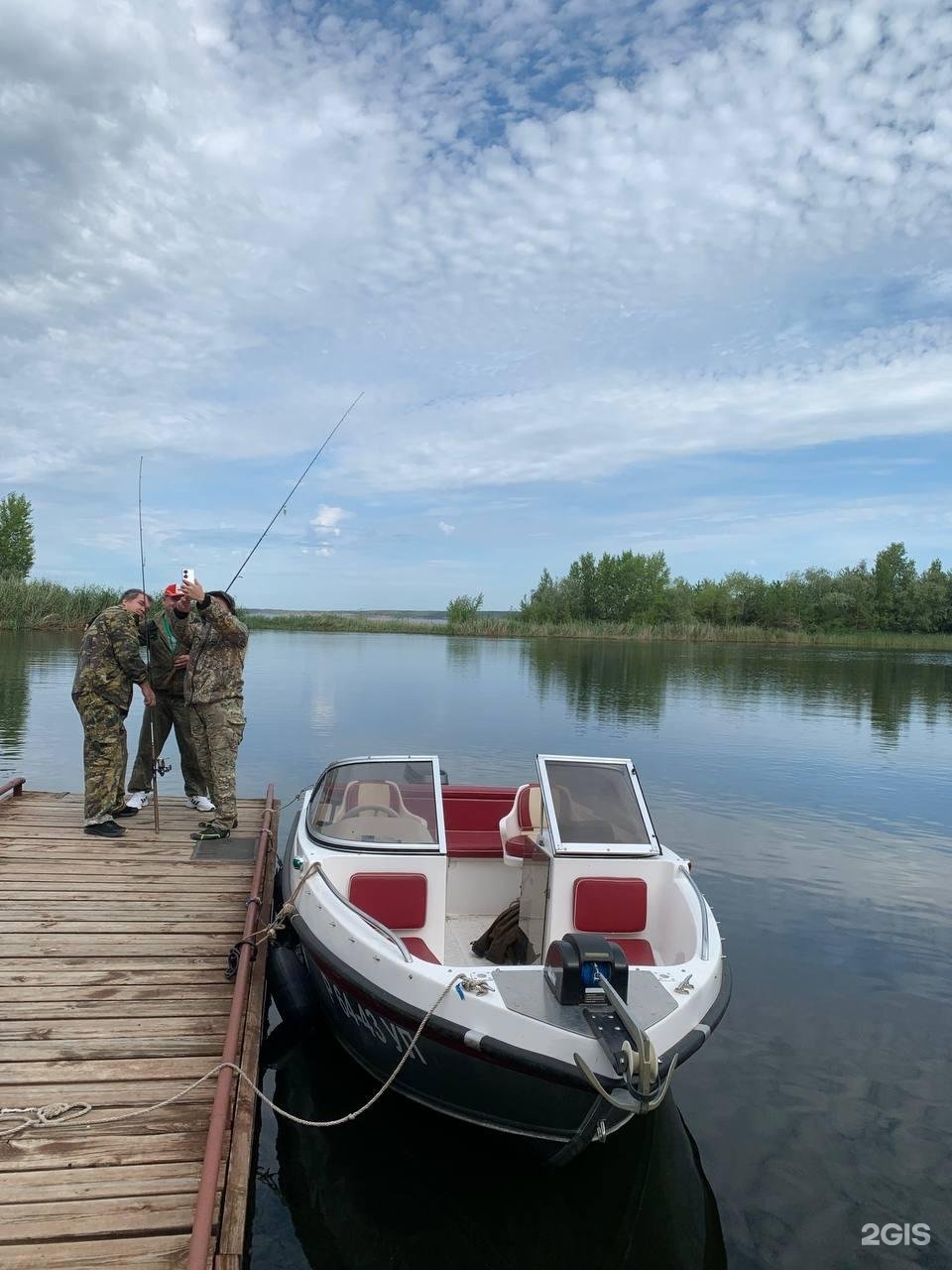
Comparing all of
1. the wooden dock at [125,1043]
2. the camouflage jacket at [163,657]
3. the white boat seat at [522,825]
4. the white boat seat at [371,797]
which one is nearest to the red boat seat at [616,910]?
the white boat seat at [522,825]

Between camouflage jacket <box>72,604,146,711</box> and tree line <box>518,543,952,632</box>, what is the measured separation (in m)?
63.8

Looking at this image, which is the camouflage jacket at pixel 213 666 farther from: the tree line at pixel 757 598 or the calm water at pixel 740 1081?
the tree line at pixel 757 598

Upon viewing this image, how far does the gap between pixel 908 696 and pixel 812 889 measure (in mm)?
21941

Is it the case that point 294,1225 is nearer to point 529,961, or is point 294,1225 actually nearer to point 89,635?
point 529,961

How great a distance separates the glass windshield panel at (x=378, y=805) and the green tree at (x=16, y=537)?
1980 inches

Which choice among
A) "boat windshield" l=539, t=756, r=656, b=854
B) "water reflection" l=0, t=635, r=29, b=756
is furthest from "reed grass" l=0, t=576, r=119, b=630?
"boat windshield" l=539, t=756, r=656, b=854

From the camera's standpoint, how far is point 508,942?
5.56 m

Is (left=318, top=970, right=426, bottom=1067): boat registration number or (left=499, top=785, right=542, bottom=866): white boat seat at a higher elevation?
(left=499, top=785, right=542, bottom=866): white boat seat

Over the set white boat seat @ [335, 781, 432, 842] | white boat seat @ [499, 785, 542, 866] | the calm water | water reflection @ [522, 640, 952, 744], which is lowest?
the calm water

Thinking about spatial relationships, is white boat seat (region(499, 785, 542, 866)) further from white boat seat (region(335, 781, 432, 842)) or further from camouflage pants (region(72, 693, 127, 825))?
camouflage pants (region(72, 693, 127, 825))

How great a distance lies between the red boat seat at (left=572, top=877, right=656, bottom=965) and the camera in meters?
5.23

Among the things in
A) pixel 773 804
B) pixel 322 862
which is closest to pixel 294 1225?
pixel 322 862

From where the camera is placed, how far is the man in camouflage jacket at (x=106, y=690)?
711 centimetres

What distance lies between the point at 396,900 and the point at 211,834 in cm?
307
